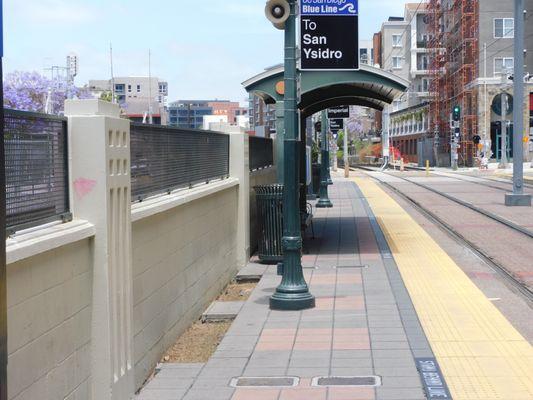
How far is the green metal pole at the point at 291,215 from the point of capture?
8.95 m

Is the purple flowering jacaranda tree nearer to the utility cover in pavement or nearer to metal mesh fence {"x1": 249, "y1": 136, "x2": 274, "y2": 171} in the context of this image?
metal mesh fence {"x1": 249, "y1": 136, "x2": 274, "y2": 171}

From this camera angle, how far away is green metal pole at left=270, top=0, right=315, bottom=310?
8.95 meters

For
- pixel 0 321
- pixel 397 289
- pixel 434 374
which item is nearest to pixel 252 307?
pixel 397 289

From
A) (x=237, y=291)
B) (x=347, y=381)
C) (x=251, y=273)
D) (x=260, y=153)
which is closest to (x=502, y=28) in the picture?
(x=260, y=153)

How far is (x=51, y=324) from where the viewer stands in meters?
4.47

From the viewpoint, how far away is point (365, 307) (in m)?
8.97

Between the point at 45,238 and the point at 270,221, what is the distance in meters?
8.43

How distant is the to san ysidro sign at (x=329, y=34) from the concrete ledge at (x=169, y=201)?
2.08m

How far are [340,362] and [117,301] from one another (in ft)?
7.17

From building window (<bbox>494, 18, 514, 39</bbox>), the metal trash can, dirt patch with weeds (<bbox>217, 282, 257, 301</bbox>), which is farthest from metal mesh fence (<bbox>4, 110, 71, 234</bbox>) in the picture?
building window (<bbox>494, 18, 514, 39</bbox>)

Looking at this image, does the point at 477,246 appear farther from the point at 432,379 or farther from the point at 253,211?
the point at 432,379

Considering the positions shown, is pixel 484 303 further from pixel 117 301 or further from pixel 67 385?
pixel 67 385

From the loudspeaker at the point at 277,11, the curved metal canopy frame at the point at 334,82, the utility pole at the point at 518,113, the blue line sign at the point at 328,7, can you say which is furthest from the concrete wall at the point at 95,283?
the utility pole at the point at 518,113

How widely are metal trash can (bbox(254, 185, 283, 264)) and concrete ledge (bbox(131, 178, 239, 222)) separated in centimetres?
182
